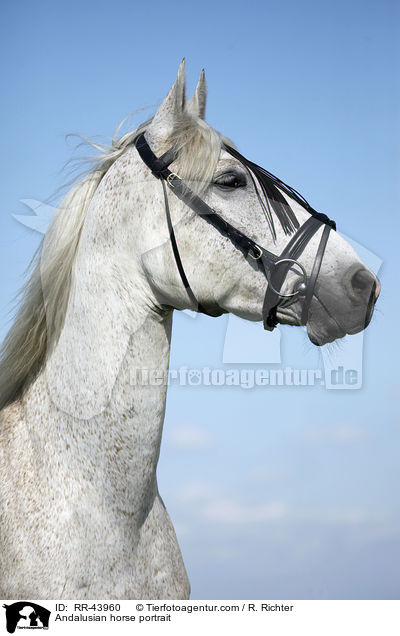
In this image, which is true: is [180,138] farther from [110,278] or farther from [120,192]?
[110,278]

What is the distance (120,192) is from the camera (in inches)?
120

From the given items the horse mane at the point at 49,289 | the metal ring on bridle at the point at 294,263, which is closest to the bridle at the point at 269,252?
the metal ring on bridle at the point at 294,263

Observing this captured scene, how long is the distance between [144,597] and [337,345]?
5.03 ft

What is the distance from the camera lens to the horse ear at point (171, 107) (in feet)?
9.71

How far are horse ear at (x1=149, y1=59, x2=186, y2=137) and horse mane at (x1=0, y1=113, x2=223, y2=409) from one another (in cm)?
6

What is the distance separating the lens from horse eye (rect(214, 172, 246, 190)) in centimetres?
294

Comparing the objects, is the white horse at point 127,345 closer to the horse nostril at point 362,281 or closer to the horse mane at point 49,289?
the horse nostril at point 362,281

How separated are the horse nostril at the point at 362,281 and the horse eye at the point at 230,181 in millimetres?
700

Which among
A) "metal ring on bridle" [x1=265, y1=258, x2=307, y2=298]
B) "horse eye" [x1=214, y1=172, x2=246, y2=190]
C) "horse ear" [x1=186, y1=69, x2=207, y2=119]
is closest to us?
"metal ring on bridle" [x1=265, y1=258, x2=307, y2=298]

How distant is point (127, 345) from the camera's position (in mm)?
2902

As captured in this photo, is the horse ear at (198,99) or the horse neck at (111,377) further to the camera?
the horse ear at (198,99)

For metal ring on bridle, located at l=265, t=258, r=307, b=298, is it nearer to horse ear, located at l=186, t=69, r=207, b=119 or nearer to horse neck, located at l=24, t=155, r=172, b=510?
horse neck, located at l=24, t=155, r=172, b=510

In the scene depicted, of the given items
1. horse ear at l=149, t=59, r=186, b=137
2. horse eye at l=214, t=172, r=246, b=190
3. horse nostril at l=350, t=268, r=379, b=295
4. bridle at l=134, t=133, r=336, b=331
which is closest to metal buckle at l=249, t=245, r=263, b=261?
bridle at l=134, t=133, r=336, b=331
